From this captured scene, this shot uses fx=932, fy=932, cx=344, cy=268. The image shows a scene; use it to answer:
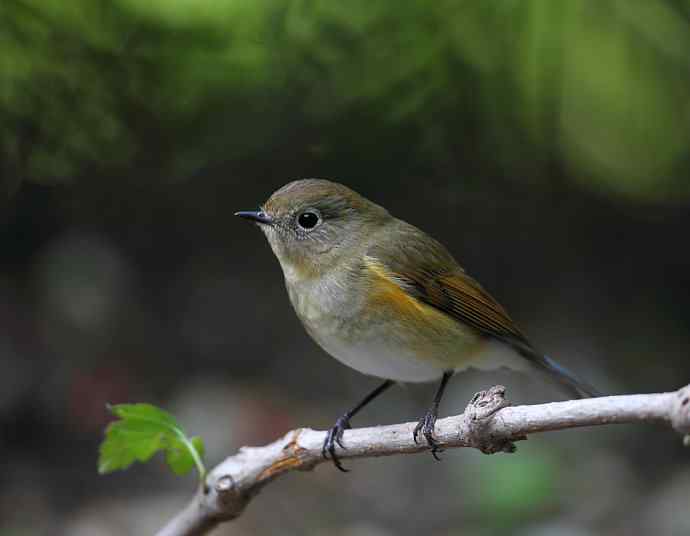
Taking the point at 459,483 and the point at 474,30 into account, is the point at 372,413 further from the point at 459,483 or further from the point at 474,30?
the point at 474,30

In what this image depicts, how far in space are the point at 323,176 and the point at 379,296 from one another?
7.23ft

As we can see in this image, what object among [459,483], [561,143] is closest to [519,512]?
[459,483]

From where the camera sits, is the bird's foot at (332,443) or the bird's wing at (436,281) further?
the bird's wing at (436,281)

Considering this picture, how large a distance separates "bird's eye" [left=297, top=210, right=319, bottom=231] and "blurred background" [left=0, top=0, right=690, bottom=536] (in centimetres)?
179

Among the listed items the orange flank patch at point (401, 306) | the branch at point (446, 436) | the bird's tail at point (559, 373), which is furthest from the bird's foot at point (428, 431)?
the bird's tail at point (559, 373)

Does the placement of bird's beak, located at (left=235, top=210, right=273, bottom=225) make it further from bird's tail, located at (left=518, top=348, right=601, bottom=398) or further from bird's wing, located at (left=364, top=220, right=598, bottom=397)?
bird's tail, located at (left=518, top=348, right=601, bottom=398)

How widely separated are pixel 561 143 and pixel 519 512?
206 centimetres

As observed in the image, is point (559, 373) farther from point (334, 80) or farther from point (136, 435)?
point (334, 80)

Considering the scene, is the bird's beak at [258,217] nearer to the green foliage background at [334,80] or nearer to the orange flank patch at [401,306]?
the orange flank patch at [401,306]

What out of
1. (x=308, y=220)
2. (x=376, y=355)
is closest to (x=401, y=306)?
(x=376, y=355)

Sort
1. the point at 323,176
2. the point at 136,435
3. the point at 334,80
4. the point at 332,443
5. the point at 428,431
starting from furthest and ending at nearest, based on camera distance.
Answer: the point at 323,176
the point at 334,80
the point at 332,443
the point at 136,435
the point at 428,431

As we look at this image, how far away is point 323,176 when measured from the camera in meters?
4.77

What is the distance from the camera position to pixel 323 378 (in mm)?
5277

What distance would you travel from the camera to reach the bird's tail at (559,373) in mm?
2906
